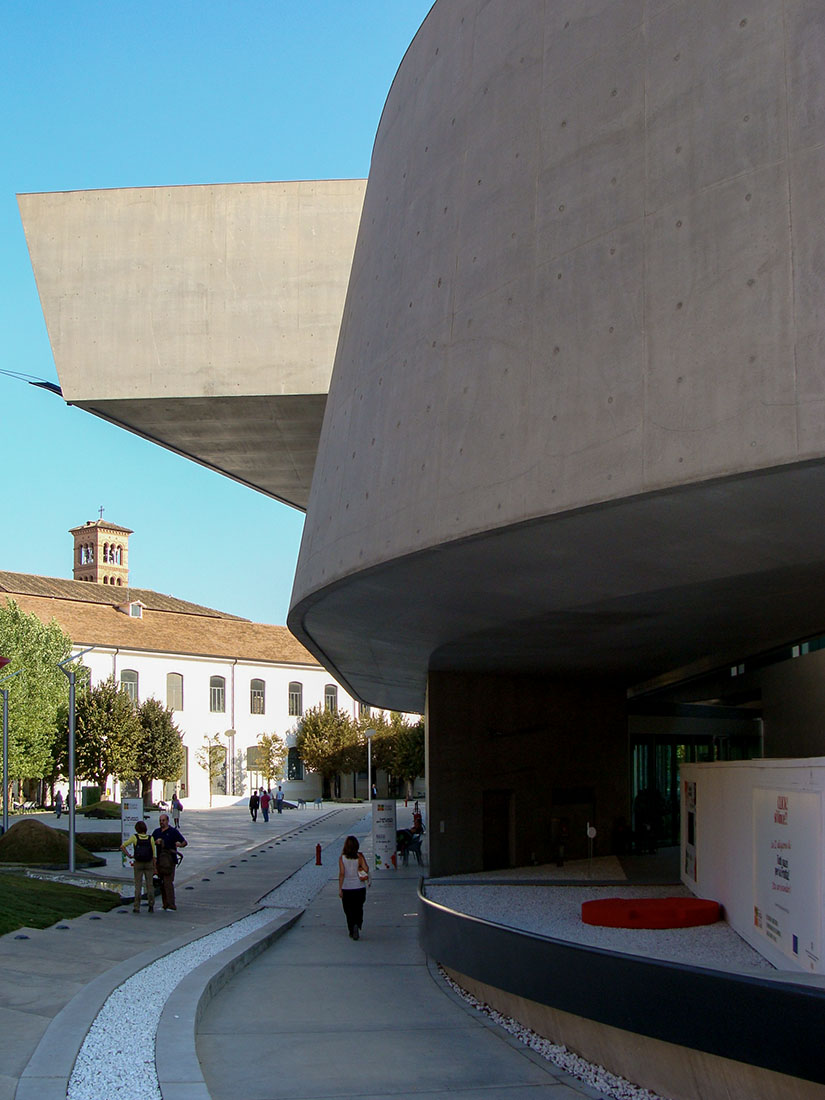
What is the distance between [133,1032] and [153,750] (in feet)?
180

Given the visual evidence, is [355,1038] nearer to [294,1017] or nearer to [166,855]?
[294,1017]

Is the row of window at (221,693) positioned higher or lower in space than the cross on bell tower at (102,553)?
lower

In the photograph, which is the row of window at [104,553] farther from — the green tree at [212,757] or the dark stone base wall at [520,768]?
the dark stone base wall at [520,768]

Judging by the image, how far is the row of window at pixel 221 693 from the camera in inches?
2807

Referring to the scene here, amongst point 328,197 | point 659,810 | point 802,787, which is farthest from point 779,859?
point 659,810

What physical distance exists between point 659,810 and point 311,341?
16322 mm

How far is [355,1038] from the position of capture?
9.77 meters

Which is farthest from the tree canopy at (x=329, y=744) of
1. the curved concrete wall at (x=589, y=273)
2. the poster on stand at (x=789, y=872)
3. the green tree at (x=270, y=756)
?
the poster on stand at (x=789, y=872)

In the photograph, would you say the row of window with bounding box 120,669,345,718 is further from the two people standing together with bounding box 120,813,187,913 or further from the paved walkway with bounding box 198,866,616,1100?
the paved walkway with bounding box 198,866,616,1100

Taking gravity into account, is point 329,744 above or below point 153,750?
below

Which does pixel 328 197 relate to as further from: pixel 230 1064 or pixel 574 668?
pixel 230 1064

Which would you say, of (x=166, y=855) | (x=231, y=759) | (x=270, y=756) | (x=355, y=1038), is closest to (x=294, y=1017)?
(x=355, y=1038)

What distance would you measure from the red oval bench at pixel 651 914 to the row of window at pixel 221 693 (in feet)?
191

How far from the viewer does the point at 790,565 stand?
11008 millimetres
